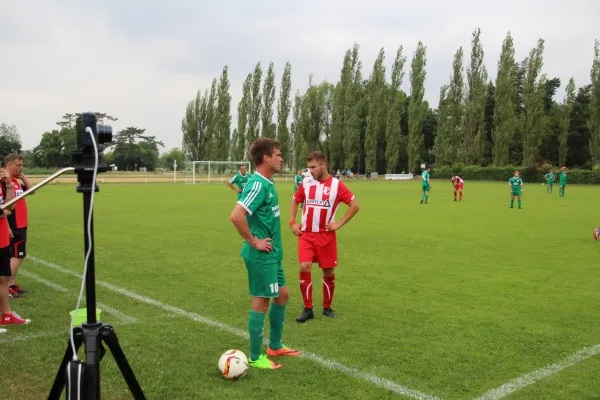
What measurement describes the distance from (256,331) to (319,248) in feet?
5.96

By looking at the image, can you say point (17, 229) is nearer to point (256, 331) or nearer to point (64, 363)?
point (256, 331)

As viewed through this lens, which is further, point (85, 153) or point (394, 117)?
point (394, 117)

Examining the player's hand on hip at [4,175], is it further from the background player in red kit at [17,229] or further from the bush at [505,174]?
the bush at [505,174]

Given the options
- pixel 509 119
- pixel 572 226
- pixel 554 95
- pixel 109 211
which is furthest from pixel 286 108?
pixel 572 226

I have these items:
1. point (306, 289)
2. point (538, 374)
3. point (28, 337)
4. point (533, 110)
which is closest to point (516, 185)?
point (306, 289)

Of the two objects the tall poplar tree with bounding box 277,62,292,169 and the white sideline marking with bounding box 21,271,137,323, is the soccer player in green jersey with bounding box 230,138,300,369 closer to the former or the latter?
the white sideline marking with bounding box 21,271,137,323

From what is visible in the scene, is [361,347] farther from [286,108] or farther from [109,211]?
[286,108]

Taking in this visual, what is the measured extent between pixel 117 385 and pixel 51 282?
4271mm

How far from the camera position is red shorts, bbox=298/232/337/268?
5926 mm

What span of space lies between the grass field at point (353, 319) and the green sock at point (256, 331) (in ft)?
A: 0.59

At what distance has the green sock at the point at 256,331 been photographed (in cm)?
432

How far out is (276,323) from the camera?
4.63 m

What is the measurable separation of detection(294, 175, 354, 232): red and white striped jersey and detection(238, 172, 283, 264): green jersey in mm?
1582

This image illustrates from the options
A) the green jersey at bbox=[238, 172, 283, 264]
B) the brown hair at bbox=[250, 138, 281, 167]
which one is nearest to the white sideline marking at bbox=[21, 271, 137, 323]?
the green jersey at bbox=[238, 172, 283, 264]
